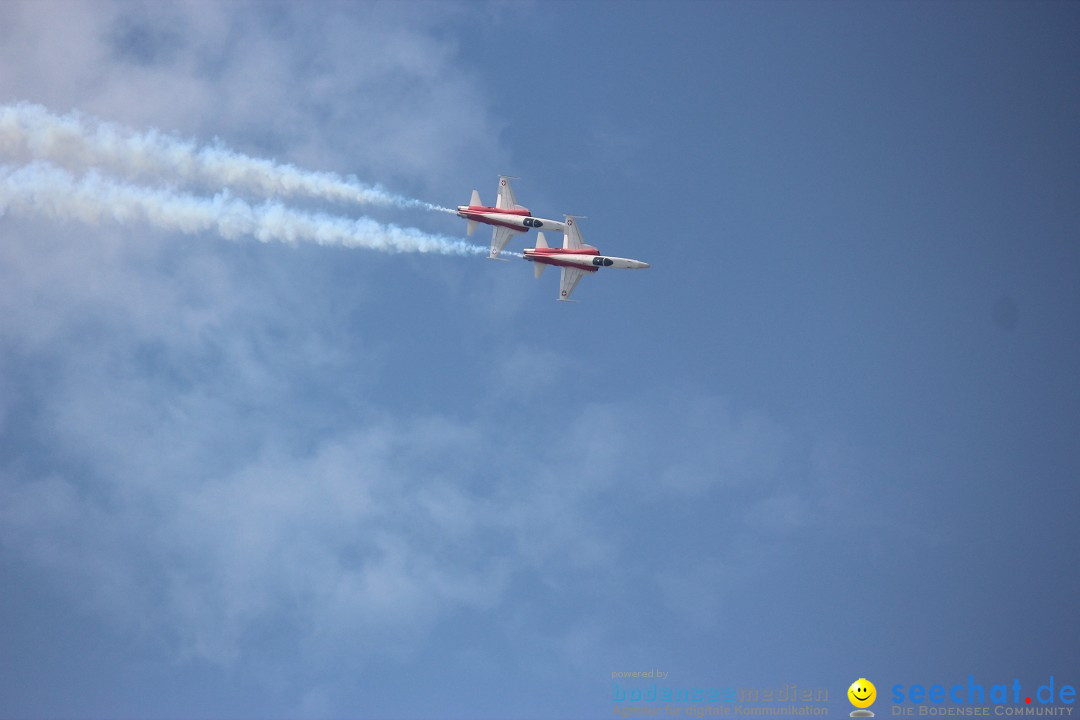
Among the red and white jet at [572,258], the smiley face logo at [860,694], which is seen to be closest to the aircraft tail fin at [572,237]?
the red and white jet at [572,258]

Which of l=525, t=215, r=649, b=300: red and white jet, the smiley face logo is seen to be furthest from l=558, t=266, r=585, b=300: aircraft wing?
the smiley face logo

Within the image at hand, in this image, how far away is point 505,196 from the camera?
98188 millimetres

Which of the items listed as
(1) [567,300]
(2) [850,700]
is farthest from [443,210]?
(2) [850,700]

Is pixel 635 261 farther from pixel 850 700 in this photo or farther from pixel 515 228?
pixel 850 700

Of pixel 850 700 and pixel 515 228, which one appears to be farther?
pixel 515 228

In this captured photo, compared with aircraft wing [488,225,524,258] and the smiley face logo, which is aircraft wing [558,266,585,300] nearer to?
aircraft wing [488,225,524,258]

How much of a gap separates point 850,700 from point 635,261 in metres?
37.4

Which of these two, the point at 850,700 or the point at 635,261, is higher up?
the point at 635,261

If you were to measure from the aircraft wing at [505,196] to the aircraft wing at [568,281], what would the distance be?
688 centimetres

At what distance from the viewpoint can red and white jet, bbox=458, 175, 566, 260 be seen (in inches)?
3807

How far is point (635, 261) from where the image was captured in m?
99.6

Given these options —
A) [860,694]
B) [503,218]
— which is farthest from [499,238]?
[860,694]

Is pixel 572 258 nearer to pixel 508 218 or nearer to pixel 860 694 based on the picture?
pixel 508 218

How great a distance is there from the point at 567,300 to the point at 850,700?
37.3 meters
